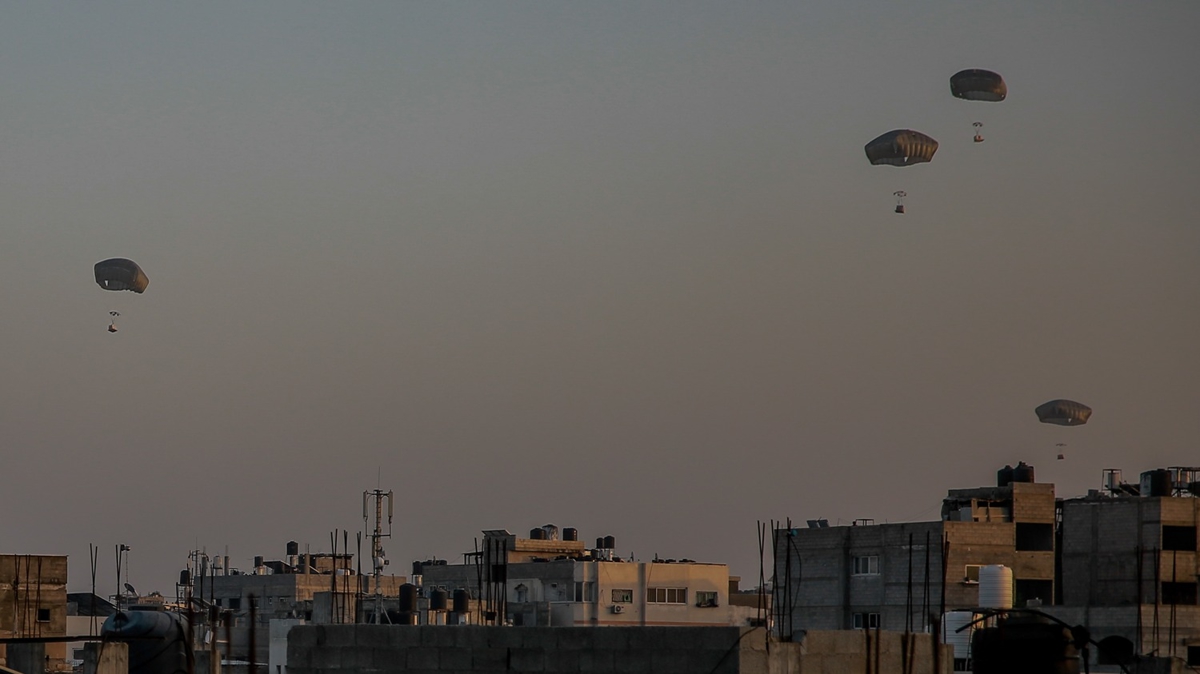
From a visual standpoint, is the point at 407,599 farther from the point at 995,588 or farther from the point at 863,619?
the point at 863,619

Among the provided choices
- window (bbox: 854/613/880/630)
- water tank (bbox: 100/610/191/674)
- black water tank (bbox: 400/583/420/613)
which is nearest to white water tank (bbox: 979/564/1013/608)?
black water tank (bbox: 400/583/420/613)

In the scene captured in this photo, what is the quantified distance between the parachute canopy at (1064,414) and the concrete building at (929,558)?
459 cm

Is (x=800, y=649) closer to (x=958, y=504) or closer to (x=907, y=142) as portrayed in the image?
(x=907, y=142)

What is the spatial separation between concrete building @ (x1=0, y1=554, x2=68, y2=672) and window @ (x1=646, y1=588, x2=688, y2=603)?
123 feet

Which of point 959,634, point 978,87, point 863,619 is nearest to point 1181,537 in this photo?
point 863,619

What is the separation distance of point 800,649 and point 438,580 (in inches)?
4504

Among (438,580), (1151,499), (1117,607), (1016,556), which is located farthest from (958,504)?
(438,580)

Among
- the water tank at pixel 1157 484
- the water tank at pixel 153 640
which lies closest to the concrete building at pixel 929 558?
the water tank at pixel 1157 484

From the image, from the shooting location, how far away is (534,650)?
92.3 feet

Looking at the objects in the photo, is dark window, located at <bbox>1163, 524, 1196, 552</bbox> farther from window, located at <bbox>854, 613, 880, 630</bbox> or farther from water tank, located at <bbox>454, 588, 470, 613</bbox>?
water tank, located at <bbox>454, 588, 470, 613</bbox>

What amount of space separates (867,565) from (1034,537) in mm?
8942

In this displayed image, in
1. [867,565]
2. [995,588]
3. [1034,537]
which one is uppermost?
[1034,537]

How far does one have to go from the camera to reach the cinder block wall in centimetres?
2620

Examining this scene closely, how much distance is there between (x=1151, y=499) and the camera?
89562 millimetres
